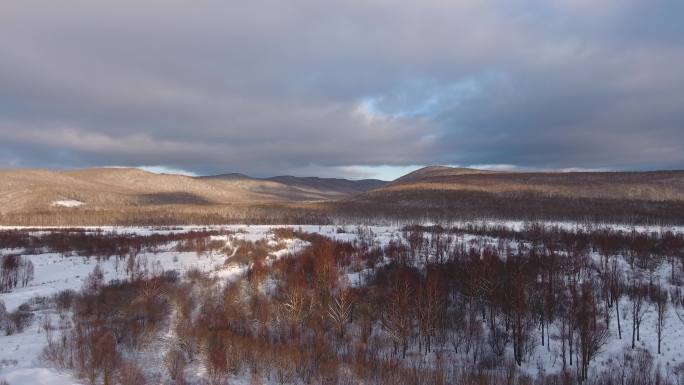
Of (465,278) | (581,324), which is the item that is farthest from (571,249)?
(581,324)

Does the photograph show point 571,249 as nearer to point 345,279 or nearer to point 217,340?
point 345,279

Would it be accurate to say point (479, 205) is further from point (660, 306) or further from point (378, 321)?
point (378, 321)

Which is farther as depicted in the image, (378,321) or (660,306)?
(378,321)

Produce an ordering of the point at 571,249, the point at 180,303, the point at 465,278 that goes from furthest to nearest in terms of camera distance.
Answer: the point at 571,249 → the point at 465,278 → the point at 180,303

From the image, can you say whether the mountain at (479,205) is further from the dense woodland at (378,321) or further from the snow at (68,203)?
the dense woodland at (378,321)

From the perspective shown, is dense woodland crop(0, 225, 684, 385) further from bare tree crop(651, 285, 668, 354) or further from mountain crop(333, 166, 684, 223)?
mountain crop(333, 166, 684, 223)

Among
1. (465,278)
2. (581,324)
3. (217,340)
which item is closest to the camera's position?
(217,340)

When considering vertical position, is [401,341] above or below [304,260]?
below

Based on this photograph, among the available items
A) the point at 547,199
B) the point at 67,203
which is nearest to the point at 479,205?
the point at 547,199

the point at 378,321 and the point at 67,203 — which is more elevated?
the point at 67,203

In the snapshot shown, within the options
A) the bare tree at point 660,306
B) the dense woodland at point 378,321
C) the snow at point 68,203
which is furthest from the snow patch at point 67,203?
the bare tree at point 660,306
